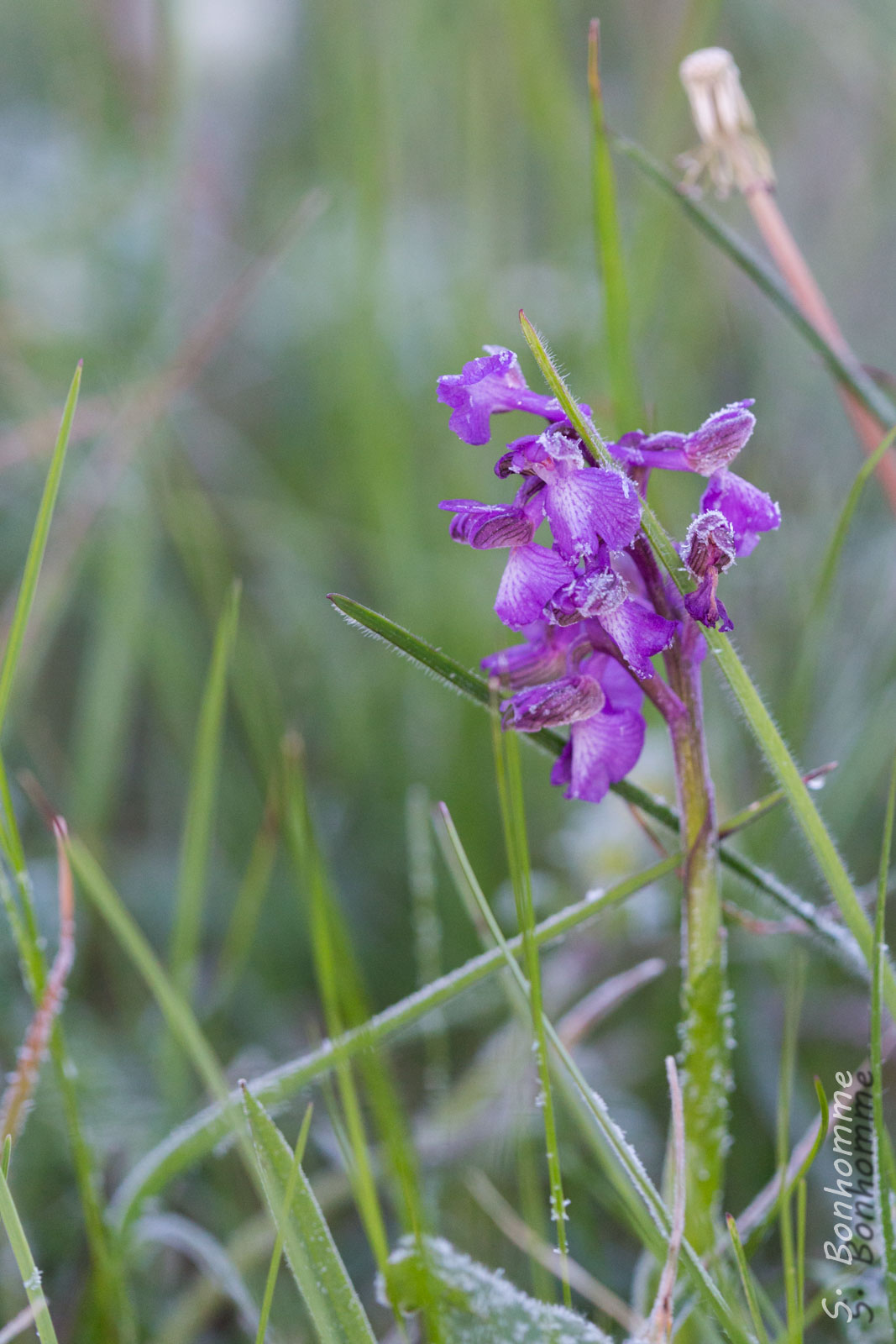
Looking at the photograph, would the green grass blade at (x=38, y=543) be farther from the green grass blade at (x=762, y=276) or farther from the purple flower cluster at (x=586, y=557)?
the green grass blade at (x=762, y=276)

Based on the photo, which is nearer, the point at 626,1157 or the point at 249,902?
the point at 626,1157

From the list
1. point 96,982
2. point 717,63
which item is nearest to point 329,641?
point 96,982

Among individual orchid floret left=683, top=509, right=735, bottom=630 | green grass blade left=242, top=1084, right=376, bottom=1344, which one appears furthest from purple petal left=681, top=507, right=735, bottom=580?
green grass blade left=242, top=1084, right=376, bottom=1344

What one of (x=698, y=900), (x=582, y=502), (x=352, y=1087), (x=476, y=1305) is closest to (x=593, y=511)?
(x=582, y=502)

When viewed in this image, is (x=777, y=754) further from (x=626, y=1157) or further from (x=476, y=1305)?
(x=476, y=1305)

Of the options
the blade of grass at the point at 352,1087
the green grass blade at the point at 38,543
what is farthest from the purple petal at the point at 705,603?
the green grass blade at the point at 38,543
